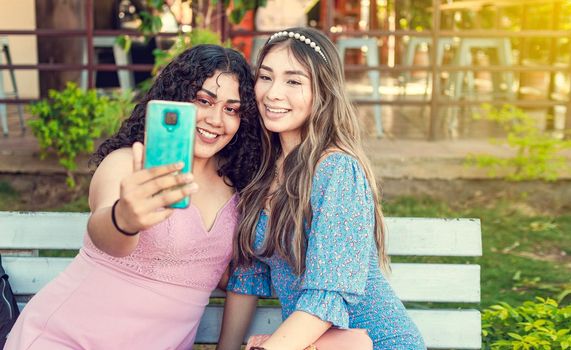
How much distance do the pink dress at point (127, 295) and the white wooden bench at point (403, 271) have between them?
37 cm

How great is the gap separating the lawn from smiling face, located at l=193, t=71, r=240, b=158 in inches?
87.6

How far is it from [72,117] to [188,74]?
10.2 feet

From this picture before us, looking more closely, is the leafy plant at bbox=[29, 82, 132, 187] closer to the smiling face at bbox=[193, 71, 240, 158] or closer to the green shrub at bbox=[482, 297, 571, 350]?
the green shrub at bbox=[482, 297, 571, 350]

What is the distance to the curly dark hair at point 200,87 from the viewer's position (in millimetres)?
2604

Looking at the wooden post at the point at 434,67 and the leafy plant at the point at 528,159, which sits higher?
the wooden post at the point at 434,67

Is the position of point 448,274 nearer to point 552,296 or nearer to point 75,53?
point 552,296

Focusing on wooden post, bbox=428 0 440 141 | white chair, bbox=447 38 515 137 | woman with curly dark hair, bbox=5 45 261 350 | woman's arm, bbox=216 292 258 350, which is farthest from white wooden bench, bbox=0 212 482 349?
white chair, bbox=447 38 515 137

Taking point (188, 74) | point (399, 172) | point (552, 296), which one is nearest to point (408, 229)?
point (188, 74)

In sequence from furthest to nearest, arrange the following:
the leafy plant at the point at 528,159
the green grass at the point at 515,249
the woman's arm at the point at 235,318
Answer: the leafy plant at the point at 528,159
the green grass at the point at 515,249
the woman's arm at the point at 235,318

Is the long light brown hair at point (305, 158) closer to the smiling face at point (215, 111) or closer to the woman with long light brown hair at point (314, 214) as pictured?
the woman with long light brown hair at point (314, 214)

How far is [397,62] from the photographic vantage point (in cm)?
1343

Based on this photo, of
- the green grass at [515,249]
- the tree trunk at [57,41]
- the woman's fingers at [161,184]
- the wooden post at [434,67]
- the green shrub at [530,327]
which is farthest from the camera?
the tree trunk at [57,41]

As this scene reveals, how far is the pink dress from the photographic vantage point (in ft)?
8.31

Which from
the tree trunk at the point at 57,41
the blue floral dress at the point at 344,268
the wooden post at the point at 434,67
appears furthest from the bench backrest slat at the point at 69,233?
the tree trunk at the point at 57,41
